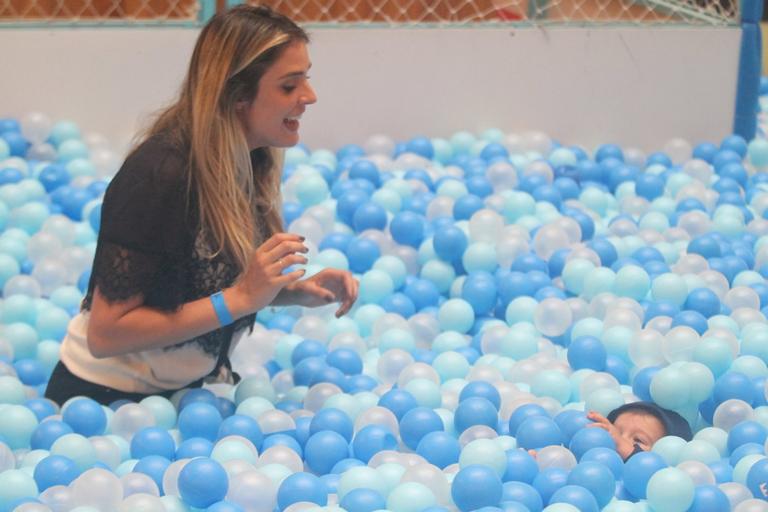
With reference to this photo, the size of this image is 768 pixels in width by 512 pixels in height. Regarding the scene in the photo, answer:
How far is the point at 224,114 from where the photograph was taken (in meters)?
2.64

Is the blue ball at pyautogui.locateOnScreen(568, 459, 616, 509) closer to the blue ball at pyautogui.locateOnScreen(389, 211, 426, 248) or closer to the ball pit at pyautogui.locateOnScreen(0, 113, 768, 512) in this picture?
the ball pit at pyautogui.locateOnScreen(0, 113, 768, 512)

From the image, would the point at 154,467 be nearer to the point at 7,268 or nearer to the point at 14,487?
the point at 14,487

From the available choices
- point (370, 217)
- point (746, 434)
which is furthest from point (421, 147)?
point (746, 434)

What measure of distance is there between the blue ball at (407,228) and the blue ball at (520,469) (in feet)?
4.08

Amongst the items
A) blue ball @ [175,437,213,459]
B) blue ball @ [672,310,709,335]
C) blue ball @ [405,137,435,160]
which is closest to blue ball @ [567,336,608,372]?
blue ball @ [672,310,709,335]

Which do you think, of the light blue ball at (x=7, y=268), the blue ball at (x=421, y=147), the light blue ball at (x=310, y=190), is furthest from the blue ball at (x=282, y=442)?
the blue ball at (x=421, y=147)

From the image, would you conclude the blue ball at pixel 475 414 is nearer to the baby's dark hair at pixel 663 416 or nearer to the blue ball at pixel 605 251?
the baby's dark hair at pixel 663 416

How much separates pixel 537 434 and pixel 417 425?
0.78 ft

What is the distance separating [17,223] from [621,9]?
7.27ft

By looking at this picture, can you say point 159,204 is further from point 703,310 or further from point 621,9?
point 621,9

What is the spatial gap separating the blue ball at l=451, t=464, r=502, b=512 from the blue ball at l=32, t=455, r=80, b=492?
70 cm

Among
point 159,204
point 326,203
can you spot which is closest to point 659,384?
point 159,204

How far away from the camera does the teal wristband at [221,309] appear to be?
8.40 ft

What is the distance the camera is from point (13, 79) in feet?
13.6
